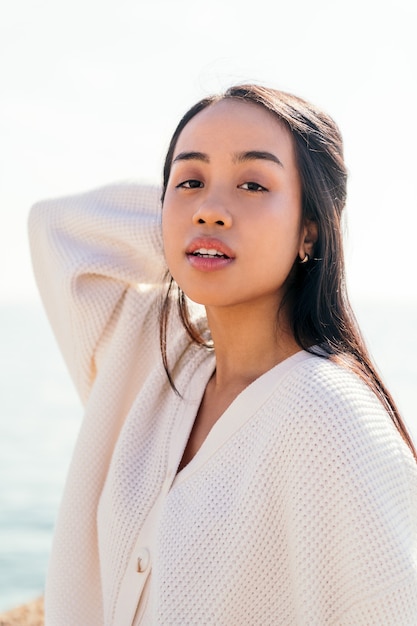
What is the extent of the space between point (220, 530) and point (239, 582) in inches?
4.1

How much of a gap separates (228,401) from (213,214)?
0.45 meters

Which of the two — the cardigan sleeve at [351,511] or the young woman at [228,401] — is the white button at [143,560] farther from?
the cardigan sleeve at [351,511]

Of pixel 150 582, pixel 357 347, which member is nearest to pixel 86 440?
pixel 150 582

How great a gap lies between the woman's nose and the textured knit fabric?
325mm

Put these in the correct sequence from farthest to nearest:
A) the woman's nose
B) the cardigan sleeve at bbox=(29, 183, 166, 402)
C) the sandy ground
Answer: the sandy ground < the cardigan sleeve at bbox=(29, 183, 166, 402) < the woman's nose

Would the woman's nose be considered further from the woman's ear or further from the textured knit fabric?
the textured knit fabric

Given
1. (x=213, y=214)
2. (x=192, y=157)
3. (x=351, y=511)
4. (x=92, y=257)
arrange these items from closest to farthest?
(x=351, y=511)
(x=213, y=214)
(x=192, y=157)
(x=92, y=257)

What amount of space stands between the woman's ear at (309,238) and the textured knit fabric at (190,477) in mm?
286

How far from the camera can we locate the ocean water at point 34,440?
627 centimetres

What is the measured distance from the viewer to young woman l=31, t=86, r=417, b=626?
1.44 meters

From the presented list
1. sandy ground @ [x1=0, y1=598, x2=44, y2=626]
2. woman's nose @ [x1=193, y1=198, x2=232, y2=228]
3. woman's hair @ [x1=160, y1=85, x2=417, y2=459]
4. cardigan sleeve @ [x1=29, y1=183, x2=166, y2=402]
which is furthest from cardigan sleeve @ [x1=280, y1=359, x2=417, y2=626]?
sandy ground @ [x1=0, y1=598, x2=44, y2=626]

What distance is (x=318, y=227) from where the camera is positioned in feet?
5.96

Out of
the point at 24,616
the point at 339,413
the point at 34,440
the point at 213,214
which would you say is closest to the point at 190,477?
the point at 339,413

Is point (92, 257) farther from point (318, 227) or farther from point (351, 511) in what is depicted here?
point (351, 511)
